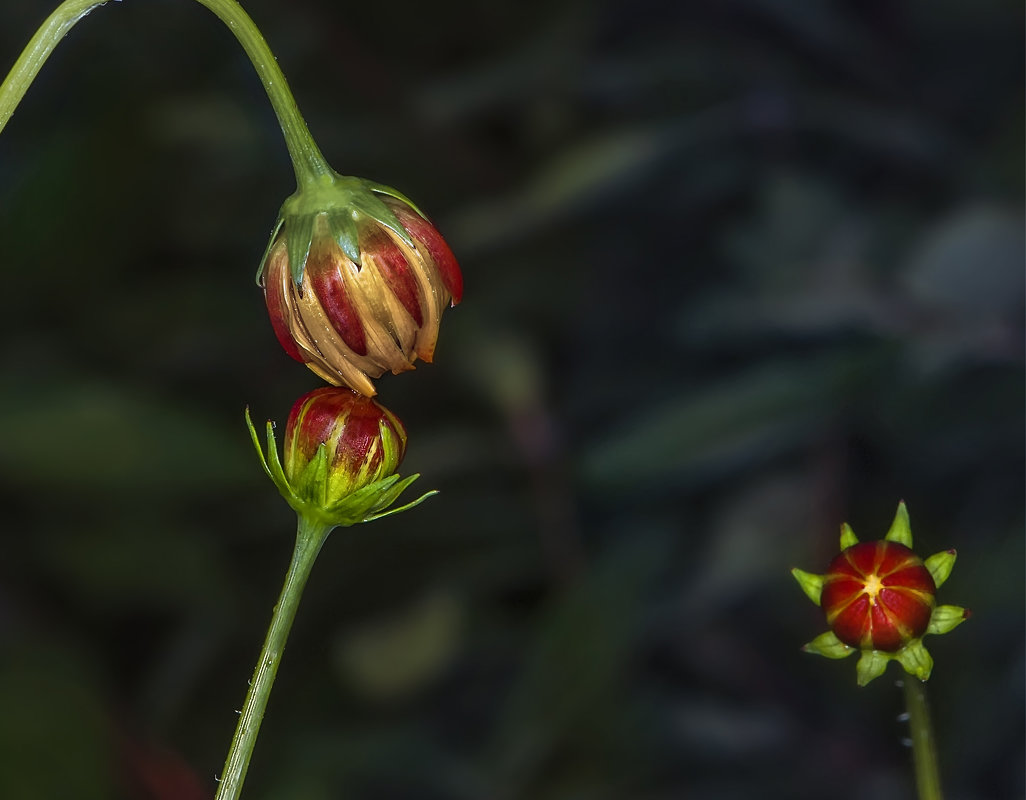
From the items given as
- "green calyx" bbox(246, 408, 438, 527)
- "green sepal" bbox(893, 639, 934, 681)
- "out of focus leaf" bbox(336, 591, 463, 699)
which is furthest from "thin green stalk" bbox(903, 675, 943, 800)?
"out of focus leaf" bbox(336, 591, 463, 699)

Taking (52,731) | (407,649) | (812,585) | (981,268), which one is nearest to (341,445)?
(812,585)

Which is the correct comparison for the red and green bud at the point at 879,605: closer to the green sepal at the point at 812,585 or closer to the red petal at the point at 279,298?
the green sepal at the point at 812,585

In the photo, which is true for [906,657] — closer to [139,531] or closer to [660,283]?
[660,283]

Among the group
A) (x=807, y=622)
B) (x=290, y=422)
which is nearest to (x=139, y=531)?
(x=807, y=622)

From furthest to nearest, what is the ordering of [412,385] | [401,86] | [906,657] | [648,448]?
1. [412,385]
2. [401,86]
3. [648,448]
4. [906,657]

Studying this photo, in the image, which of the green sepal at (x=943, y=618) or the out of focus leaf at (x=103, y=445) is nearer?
the green sepal at (x=943, y=618)

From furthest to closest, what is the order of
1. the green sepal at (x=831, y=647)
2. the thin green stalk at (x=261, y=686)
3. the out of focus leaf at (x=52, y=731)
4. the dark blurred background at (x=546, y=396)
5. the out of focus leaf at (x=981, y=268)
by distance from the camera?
the out of focus leaf at (x=52, y=731) < the dark blurred background at (x=546, y=396) < the out of focus leaf at (x=981, y=268) < the green sepal at (x=831, y=647) < the thin green stalk at (x=261, y=686)

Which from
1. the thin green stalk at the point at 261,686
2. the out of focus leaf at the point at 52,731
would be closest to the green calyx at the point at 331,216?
the thin green stalk at the point at 261,686
